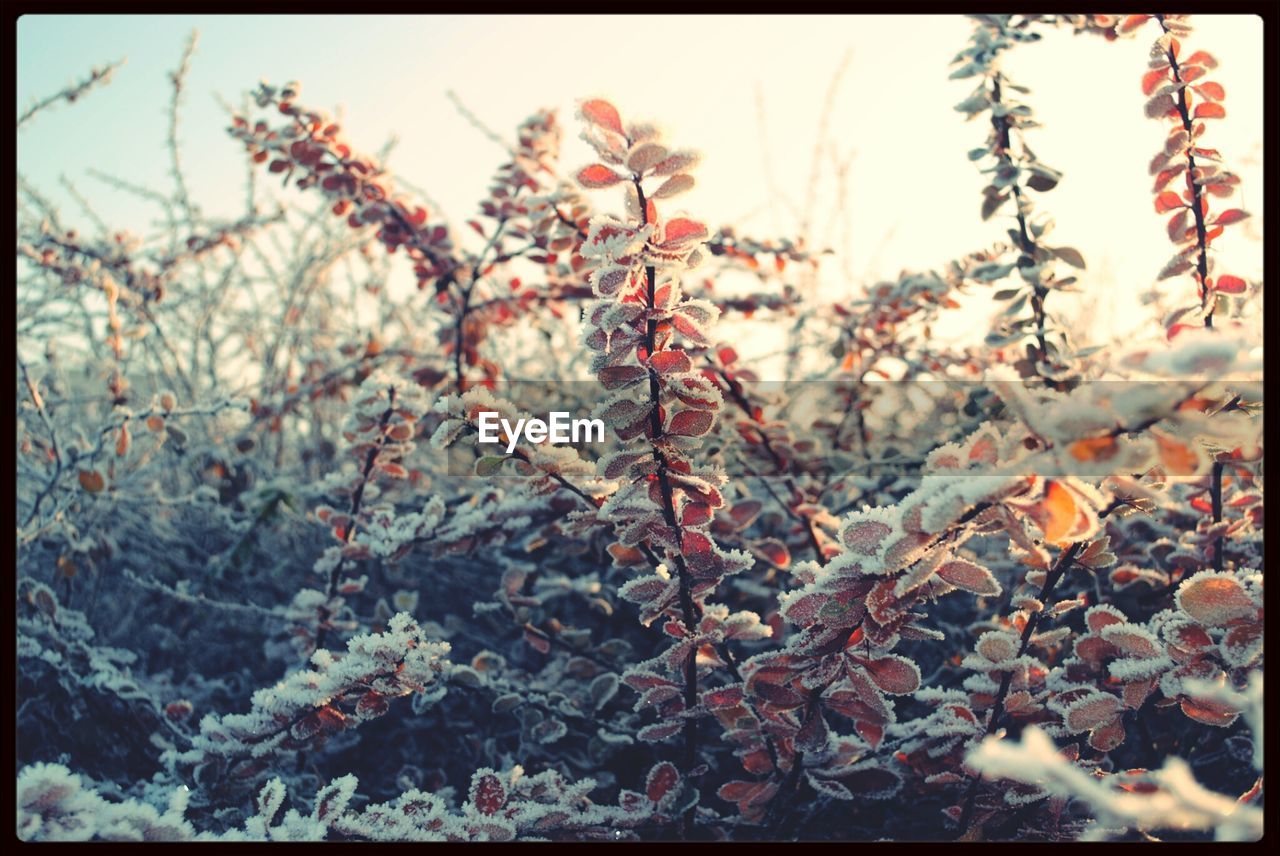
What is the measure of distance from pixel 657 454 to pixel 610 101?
0.39m

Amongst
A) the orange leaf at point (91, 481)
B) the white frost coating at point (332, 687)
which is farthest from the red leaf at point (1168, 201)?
the orange leaf at point (91, 481)

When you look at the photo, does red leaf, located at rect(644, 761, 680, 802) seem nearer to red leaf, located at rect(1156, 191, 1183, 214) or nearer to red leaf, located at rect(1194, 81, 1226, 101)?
red leaf, located at rect(1156, 191, 1183, 214)

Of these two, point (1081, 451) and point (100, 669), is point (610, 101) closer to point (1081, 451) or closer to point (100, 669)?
point (1081, 451)

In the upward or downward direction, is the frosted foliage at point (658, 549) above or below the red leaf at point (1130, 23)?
below

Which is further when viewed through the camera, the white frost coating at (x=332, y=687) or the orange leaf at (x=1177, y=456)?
the white frost coating at (x=332, y=687)

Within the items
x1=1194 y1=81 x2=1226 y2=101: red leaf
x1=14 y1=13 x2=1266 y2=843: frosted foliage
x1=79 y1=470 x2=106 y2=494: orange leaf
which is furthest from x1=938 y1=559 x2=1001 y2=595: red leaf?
x1=79 y1=470 x2=106 y2=494: orange leaf

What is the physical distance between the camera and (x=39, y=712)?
1.66 m

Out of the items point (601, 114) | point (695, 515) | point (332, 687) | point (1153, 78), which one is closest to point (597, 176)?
point (601, 114)

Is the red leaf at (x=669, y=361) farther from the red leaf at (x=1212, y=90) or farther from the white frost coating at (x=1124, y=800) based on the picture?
the red leaf at (x=1212, y=90)

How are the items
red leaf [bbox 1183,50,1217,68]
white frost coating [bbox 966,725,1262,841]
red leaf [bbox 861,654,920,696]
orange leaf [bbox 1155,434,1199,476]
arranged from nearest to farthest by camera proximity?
white frost coating [bbox 966,725,1262,841] → orange leaf [bbox 1155,434,1199,476] → red leaf [bbox 861,654,920,696] → red leaf [bbox 1183,50,1217,68]

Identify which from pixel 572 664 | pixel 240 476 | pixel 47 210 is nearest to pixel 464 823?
pixel 572 664

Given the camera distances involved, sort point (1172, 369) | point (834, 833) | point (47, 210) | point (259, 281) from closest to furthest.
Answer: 1. point (1172, 369)
2. point (834, 833)
3. point (47, 210)
4. point (259, 281)

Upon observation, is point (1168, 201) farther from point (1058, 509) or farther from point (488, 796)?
point (488, 796)

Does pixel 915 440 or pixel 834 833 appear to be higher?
pixel 915 440
